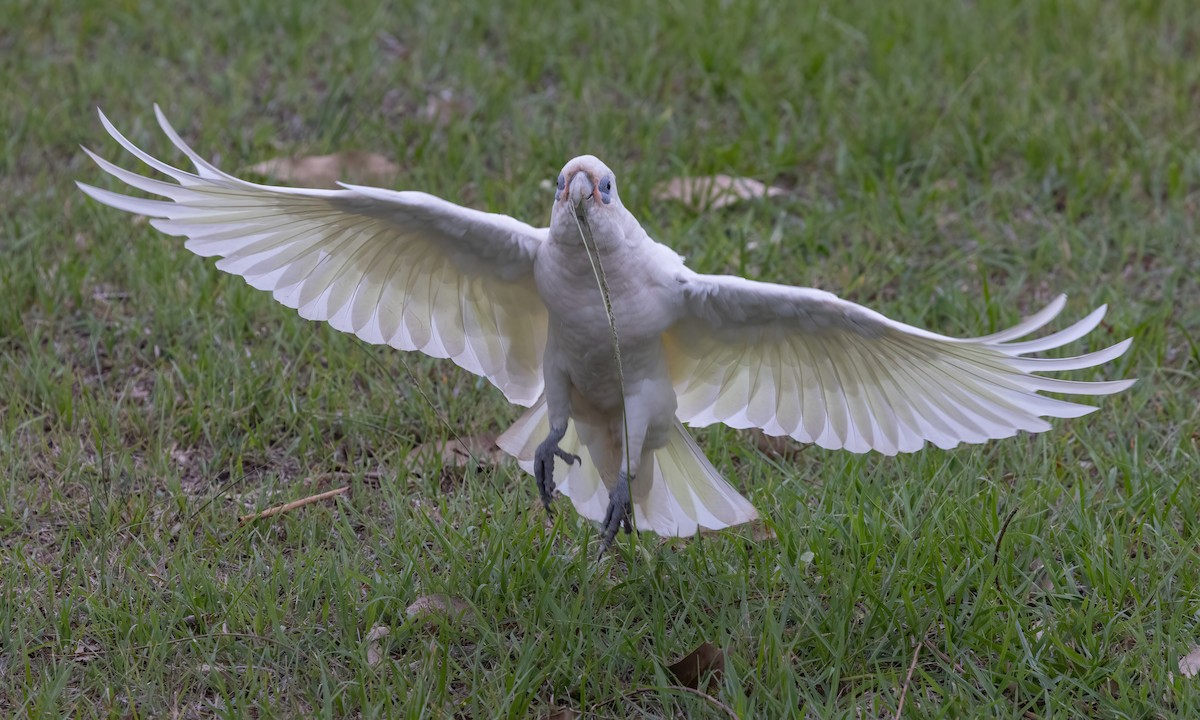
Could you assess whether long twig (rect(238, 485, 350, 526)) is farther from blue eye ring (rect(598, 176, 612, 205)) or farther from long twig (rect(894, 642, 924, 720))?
long twig (rect(894, 642, 924, 720))

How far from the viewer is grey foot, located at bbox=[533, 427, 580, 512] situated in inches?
125

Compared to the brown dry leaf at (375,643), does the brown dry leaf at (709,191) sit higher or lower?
higher

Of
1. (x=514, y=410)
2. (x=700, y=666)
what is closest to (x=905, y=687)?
(x=700, y=666)

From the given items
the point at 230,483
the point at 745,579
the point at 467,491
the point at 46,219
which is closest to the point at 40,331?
the point at 46,219

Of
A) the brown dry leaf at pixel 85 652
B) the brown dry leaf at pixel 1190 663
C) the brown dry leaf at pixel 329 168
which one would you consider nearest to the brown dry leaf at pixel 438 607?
the brown dry leaf at pixel 85 652

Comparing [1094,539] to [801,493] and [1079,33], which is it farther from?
[1079,33]

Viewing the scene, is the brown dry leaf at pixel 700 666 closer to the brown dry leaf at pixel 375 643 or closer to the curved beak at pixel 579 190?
the brown dry leaf at pixel 375 643

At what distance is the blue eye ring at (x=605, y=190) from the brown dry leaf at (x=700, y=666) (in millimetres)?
1009

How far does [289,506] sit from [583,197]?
1.24 meters

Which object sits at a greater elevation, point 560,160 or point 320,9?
point 320,9

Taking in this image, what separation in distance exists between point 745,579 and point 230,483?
1402mm

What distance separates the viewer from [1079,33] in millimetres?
5867

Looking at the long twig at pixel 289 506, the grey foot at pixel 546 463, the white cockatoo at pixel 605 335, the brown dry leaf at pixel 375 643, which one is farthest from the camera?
the long twig at pixel 289 506

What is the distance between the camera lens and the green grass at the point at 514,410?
294 centimetres
